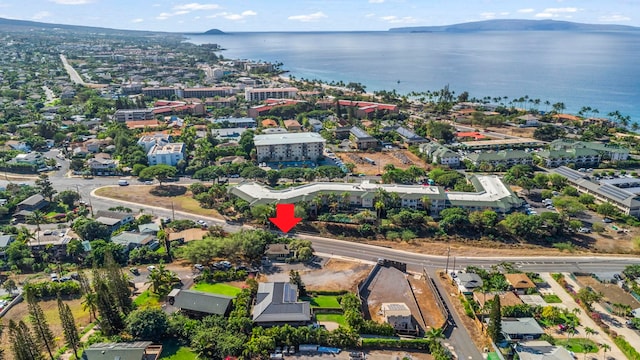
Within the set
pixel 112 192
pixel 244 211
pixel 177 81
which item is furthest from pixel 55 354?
pixel 177 81

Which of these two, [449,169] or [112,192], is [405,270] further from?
[112,192]

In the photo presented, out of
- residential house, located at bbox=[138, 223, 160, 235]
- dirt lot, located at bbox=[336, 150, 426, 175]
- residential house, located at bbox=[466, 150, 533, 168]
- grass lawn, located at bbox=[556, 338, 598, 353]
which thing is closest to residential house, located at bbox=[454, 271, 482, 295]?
grass lawn, located at bbox=[556, 338, 598, 353]

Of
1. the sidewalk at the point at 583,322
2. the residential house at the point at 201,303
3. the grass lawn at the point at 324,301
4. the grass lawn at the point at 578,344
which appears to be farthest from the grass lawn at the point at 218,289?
the sidewalk at the point at 583,322

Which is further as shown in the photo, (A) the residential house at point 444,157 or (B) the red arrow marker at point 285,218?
(A) the residential house at point 444,157

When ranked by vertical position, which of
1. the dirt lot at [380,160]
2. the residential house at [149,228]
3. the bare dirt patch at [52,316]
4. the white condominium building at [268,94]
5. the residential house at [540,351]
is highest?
the white condominium building at [268,94]

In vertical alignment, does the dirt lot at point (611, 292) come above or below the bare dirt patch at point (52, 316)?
above

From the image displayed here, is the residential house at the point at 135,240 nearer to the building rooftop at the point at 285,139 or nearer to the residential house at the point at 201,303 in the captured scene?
the residential house at the point at 201,303
